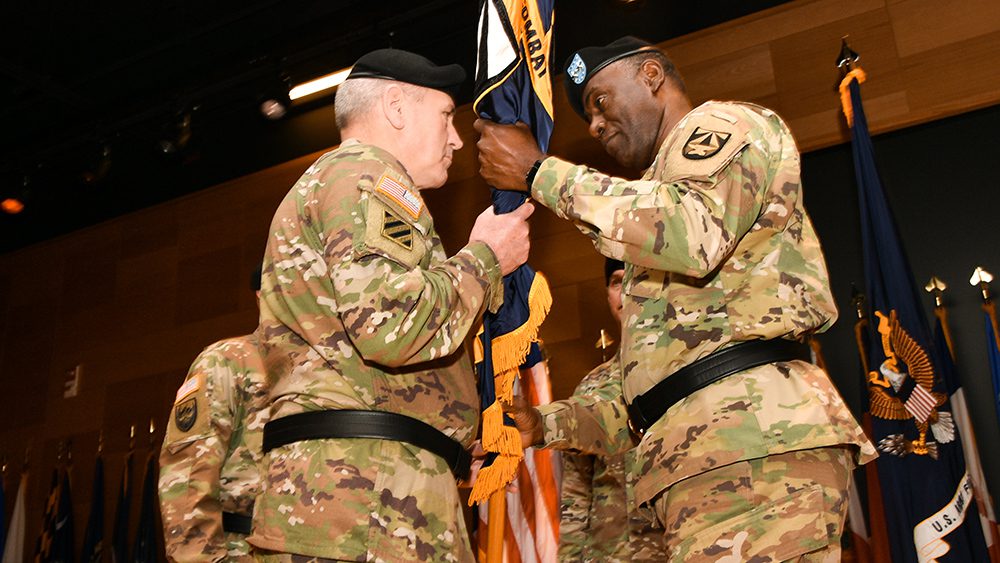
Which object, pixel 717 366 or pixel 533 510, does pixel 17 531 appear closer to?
pixel 533 510

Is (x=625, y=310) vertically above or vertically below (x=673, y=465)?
above

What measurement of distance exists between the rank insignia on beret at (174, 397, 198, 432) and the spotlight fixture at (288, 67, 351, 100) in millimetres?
2910

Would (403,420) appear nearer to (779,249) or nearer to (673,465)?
(673,465)

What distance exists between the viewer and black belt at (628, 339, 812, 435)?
1.81 m

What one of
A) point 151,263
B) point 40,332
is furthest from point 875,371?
point 40,332

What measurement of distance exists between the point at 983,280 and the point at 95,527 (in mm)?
4865

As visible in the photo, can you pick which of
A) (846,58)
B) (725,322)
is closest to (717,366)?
(725,322)

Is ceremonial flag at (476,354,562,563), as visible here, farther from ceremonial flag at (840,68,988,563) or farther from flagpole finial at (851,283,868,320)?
flagpole finial at (851,283,868,320)

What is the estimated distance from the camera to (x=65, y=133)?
6.03 m

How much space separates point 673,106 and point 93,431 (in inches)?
198

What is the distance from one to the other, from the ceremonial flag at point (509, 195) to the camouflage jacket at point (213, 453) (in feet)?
2.67

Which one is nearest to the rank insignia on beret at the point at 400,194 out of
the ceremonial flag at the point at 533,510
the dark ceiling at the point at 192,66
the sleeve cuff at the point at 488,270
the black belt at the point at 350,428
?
the sleeve cuff at the point at 488,270

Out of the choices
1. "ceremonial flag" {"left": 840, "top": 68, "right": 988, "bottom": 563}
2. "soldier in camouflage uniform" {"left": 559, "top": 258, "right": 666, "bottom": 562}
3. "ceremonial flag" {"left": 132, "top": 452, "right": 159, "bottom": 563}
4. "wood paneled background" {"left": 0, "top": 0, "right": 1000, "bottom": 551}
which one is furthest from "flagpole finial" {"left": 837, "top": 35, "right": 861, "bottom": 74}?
"ceremonial flag" {"left": 132, "top": 452, "right": 159, "bottom": 563}

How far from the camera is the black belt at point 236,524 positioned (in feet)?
9.15
